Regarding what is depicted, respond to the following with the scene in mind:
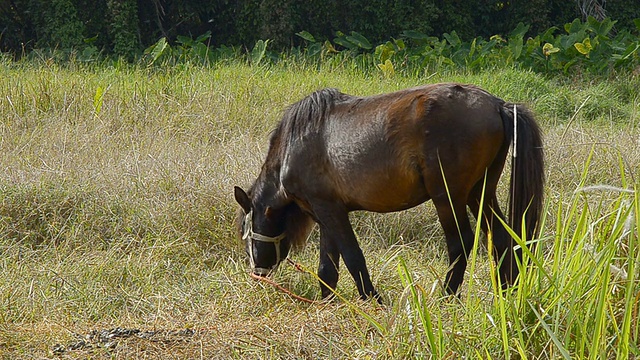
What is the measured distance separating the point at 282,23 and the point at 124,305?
32.8 feet

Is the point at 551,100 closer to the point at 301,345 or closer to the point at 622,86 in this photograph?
the point at 622,86

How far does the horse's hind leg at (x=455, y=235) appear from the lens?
17.5 feet

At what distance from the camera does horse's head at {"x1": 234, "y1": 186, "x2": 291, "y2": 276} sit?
6.24 m

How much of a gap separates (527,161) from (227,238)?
8.80ft

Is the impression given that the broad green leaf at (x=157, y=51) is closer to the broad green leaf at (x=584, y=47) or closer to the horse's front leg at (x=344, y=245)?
the broad green leaf at (x=584, y=47)

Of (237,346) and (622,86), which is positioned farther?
(622,86)

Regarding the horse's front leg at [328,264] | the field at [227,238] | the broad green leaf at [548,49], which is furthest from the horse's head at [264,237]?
the broad green leaf at [548,49]

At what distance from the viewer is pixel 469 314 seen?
386 centimetres

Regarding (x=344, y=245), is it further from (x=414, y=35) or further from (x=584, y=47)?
(x=414, y=35)

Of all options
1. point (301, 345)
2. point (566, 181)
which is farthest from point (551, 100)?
point (301, 345)

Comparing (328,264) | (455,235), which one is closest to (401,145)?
(455,235)

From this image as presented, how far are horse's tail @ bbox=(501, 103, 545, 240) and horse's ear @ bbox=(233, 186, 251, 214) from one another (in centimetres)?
192

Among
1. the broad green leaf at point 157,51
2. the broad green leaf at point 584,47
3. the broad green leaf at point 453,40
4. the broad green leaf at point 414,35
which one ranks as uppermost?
the broad green leaf at point 157,51

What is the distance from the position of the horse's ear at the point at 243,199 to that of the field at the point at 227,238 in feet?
1.46
